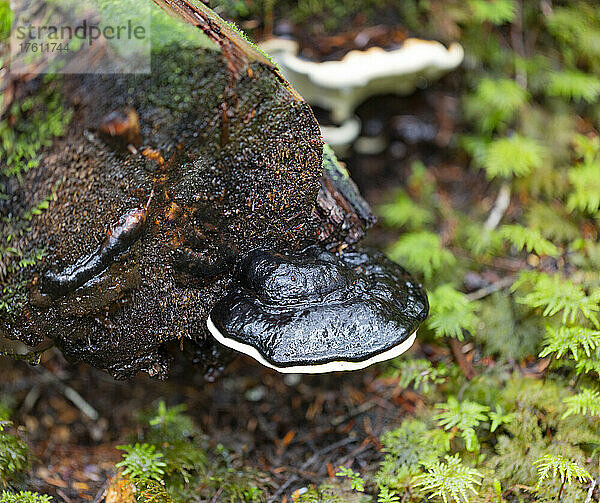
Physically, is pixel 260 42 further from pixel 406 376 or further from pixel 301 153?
pixel 406 376

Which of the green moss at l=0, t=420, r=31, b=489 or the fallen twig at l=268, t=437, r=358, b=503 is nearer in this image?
the green moss at l=0, t=420, r=31, b=489

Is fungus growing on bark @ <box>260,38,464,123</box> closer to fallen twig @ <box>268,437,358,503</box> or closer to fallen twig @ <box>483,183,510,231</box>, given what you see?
fallen twig @ <box>483,183,510,231</box>

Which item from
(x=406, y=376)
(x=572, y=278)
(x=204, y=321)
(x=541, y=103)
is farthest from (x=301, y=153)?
(x=541, y=103)

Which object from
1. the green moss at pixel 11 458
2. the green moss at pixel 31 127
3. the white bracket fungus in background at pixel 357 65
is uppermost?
the green moss at pixel 31 127

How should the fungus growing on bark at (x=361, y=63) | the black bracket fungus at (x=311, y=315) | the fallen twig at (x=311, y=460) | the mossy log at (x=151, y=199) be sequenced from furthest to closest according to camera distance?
the fungus growing on bark at (x=361, y=63) < the fallen twig at (x=311, y=460) < the black bracket fungus at (x=311, y=315) < the mossy log at (x=151, y=199)

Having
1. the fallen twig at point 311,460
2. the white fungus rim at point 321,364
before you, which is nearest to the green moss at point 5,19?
the white fungus rim at point 321,364

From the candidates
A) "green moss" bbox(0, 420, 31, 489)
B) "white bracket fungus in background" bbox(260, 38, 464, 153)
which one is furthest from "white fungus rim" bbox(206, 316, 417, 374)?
"white bracket fungus in background" bbox(260, 38, 464, 153)

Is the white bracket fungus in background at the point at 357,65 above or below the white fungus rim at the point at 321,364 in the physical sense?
above

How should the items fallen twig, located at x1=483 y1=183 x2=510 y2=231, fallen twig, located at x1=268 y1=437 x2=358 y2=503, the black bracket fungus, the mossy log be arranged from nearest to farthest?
the mossy log → the black bracket fungus → fallen twig, located at x1=268 y1=437 x2=358 y2=503 → fallen twig, located at x1=483 y1=183 x2=510 y2=231

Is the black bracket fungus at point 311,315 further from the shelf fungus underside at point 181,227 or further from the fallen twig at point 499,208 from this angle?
the fallen twig at point 499,208
